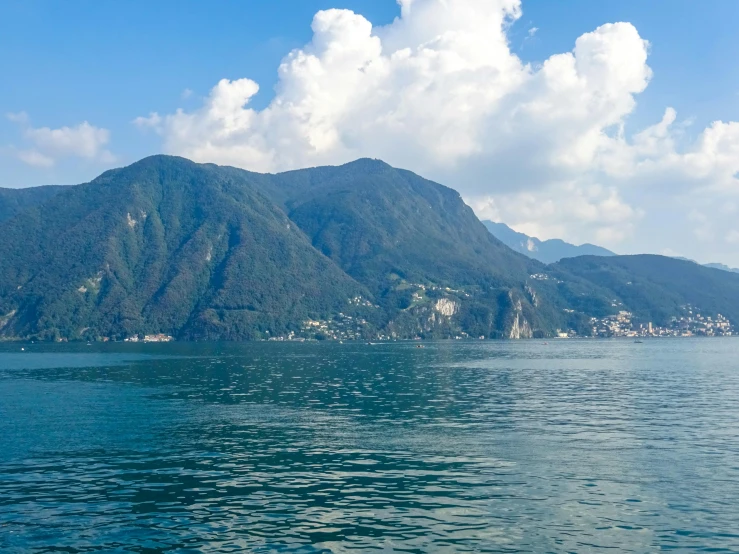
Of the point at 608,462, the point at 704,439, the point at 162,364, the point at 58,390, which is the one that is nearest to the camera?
the point at 608,462

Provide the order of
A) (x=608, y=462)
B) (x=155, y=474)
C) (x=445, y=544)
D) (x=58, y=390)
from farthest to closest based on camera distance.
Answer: (x=58, y=390)
(x=608, y=462)
(x=155, y=474)
(x=445, y=544)

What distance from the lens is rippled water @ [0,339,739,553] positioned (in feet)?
121

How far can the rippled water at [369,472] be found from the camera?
37.0 metres

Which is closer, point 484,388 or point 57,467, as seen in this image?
point 57,467

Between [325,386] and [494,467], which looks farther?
[325,386]

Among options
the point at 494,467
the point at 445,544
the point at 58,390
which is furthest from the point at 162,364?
the point at 445,544

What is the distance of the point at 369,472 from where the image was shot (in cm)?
5122

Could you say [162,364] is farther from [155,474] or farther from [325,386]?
[155,474]

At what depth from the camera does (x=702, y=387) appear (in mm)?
116250

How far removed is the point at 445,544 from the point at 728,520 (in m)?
16.6

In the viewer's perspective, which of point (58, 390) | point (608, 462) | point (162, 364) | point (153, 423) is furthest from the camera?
point (162, 364)

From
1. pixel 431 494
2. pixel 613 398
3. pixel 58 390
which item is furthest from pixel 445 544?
pixel 58 390

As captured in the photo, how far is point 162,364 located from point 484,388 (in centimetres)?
9855

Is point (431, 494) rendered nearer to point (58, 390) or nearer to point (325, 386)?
point (325, 386)
